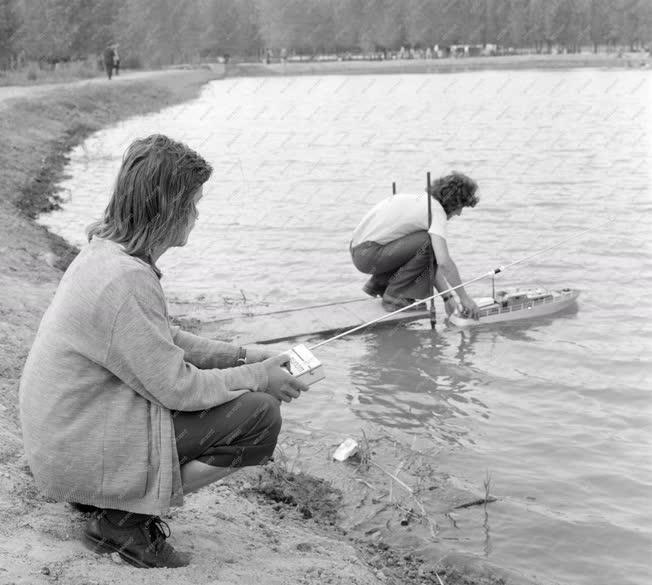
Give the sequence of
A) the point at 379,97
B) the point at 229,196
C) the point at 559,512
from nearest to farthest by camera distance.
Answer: the point at 559,512 → the point at 229,196 → the point at 379,97

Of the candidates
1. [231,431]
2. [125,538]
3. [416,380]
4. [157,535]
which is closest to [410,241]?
[416,380]

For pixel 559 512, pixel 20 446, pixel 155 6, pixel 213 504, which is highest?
pixel 155 6

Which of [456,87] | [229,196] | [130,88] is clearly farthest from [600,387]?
[456,87]

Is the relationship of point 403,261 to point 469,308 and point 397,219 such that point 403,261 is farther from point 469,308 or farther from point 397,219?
point 469,308

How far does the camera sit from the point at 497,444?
634 centimetres

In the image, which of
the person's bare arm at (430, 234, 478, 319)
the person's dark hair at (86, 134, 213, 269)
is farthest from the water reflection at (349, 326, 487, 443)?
the person's dark hair at (86, 134, 213, 269)

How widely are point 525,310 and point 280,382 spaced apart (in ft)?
18.9

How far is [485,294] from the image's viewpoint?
1041cm

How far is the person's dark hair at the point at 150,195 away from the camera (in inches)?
138

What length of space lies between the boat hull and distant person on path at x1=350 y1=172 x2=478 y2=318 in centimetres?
13

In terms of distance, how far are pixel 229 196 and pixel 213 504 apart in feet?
44.0

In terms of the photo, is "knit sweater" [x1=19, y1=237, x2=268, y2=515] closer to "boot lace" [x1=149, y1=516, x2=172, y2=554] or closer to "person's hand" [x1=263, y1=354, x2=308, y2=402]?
"boot lace" [x1=149, y1=516, x2=172, y2=554]

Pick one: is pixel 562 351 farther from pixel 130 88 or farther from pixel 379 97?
pixel 379 97

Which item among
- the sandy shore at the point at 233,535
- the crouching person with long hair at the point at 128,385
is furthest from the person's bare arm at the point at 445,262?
the crouching person with long hair at the point at 128,385
